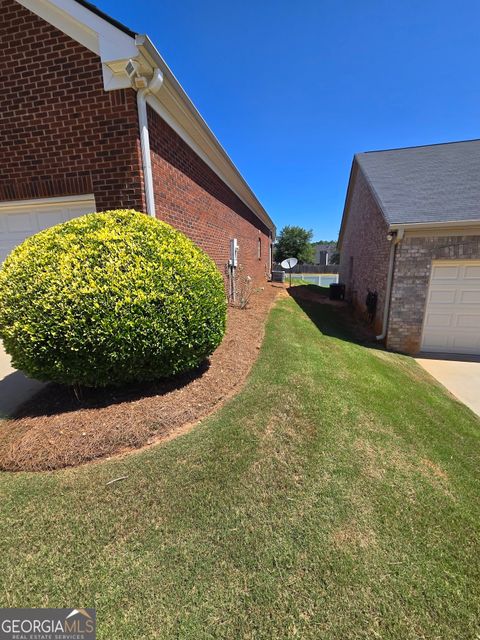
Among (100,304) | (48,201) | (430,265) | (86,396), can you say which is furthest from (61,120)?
(430,265)

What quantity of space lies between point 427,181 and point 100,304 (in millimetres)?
10589

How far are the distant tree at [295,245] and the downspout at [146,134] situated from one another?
40.7 meters

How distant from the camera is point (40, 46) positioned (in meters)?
4.08

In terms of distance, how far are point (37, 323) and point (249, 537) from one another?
2.72m

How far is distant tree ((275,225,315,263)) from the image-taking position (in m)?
Answer: 43.6

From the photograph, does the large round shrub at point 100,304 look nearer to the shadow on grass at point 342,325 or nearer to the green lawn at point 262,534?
the green lawn at point 262,534

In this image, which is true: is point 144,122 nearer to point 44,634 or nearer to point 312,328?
point 44,634

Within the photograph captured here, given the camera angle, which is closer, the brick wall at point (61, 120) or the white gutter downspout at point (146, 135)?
the white gutter downspout at point (146, 135)

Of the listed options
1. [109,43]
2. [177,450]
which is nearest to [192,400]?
[177,450]

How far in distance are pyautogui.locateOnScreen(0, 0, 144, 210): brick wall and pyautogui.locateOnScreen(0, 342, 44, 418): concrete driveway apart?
279cm

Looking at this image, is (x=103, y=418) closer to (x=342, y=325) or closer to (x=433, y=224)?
(x=433, y=224)

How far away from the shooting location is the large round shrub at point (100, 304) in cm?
283

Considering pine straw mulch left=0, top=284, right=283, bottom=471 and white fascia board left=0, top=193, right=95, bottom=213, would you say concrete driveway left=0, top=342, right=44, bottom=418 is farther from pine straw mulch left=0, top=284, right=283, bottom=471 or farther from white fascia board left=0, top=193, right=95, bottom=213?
white fascia board left=0, top=193, right=95, bottom=213

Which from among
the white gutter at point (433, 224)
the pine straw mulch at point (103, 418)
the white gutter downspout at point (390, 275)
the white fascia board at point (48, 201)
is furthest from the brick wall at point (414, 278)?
the white fascia board at point (48, 201)
